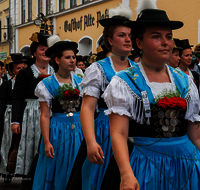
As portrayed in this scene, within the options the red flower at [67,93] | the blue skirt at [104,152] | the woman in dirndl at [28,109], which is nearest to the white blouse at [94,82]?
the blue skirt at [104,152]

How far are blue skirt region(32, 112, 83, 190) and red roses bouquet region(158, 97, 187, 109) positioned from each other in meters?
2.15

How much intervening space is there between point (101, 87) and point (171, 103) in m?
1.14

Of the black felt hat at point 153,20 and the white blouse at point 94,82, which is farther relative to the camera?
the white blouse at point 94,82

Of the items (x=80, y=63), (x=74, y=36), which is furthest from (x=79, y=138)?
(x=74, y=36)

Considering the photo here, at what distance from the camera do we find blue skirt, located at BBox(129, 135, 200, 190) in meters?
2.32

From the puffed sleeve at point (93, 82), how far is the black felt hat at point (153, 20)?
0.91 metres

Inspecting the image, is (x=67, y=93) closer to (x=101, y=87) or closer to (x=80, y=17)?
(x=101, y=87)

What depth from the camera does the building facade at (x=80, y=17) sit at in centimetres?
1331

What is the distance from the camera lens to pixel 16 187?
5.64 metres

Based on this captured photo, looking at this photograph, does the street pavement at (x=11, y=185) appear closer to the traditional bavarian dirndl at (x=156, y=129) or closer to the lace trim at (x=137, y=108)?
the traditional bavarian dirndl at (x=156, y=129)

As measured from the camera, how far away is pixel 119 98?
2.25 metres

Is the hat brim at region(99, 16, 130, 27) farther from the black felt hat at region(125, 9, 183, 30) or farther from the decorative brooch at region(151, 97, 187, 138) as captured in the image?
the decorative brooch at region(151, 97, 187, 138)

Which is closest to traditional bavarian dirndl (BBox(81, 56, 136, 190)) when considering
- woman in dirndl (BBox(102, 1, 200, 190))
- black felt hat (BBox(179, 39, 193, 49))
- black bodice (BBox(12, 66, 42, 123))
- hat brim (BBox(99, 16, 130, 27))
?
hat brim (BBox(99, 16, 130, 27))

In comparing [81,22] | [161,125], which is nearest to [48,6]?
[81,22]
